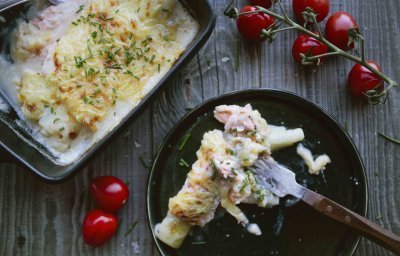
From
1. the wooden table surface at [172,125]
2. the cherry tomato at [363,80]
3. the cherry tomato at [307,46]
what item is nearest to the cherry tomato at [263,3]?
the wooden table surface at [172,125]

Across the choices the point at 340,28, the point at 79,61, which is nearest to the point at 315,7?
the point at 340,28

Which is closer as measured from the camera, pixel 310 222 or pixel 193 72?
pixel 310 222

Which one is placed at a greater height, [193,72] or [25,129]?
[193,72]

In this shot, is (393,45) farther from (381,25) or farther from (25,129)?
(25,129)

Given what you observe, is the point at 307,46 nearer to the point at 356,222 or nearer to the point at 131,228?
the point at 356,222

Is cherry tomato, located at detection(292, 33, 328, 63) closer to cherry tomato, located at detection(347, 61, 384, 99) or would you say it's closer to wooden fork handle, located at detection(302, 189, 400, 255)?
cherry tomato, located at detection(347, 61, 384, 99)

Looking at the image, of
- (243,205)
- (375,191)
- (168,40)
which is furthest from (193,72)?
(375,191)


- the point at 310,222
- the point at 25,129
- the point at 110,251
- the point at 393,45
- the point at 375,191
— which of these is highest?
the point at 393,45

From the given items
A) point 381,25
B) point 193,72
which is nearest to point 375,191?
point 381,25
